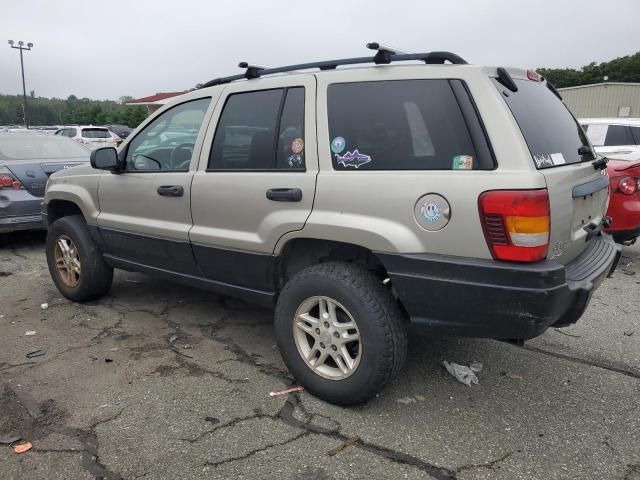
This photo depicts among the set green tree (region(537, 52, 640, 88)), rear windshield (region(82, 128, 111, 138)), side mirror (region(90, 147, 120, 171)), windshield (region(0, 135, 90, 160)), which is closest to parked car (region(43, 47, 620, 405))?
side mirror (region(90, 147, 120, 171))

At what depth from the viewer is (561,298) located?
249 centimetres

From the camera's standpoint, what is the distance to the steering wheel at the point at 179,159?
3.70m

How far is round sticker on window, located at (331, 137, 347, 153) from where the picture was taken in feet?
9.64

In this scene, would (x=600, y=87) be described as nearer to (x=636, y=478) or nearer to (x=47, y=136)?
(x=47, y=136)

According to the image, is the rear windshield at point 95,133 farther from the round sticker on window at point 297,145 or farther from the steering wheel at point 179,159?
the round sticker on window at point 297,145

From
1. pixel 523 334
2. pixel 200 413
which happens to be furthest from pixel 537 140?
pixel 200 413

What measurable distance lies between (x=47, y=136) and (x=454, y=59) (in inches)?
279

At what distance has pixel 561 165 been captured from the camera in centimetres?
279

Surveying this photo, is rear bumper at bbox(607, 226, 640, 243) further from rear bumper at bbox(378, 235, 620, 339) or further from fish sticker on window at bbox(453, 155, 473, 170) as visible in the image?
fish sticker on window at bbox(453, 155, 473, 170)

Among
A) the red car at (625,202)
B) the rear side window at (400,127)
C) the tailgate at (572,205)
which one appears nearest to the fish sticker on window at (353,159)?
the rear side window at (400,127)

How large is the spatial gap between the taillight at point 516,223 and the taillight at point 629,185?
388 cm

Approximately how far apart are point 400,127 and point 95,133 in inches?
869

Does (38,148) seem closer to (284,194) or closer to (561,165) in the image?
(284,194)

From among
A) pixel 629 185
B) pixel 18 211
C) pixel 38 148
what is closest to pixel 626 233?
pixel 629 185
